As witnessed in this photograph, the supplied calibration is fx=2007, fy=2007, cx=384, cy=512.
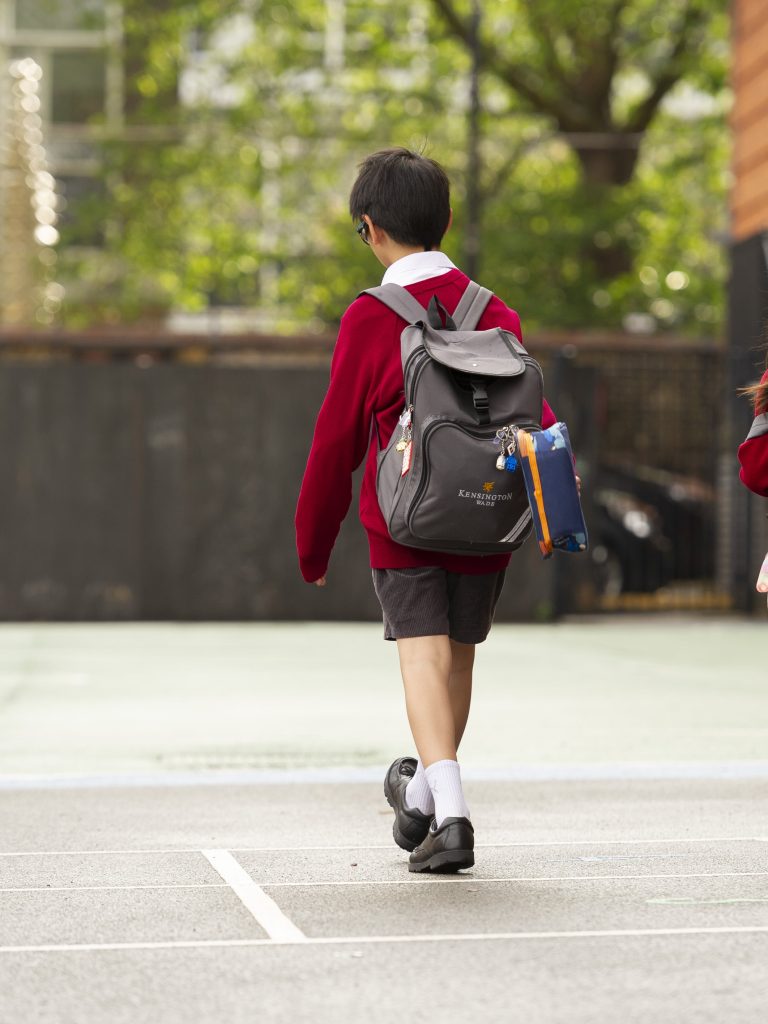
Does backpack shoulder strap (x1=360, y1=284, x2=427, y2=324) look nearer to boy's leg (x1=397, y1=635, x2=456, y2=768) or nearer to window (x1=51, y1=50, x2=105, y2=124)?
boy's leg (x1=397, y1=635, x2=456, y2=768)

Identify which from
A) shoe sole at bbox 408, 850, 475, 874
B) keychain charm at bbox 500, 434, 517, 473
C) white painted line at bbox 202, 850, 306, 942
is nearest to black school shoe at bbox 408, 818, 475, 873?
shoe sole at bbox 408, 850, 475, 874

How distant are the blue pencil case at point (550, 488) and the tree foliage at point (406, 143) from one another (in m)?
22.4

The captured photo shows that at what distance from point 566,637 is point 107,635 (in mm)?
3351

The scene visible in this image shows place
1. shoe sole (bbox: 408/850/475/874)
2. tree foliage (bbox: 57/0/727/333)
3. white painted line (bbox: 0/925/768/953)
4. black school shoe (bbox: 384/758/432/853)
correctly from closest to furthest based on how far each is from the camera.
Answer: white painted line (bbox: 0/925/768/953) < shoe sole (bbox: 408/850/475/874) < black school shoe (bbox: 384/758/432/853) < tree foliage (bbox: 57/0/727/333)

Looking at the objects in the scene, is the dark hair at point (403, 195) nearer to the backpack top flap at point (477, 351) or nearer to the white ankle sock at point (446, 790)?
the backpack top flap at point (477, 351)

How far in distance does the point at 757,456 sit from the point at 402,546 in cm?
101

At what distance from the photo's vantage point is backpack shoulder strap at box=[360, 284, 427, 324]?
530 cm

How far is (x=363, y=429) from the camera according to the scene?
542cm

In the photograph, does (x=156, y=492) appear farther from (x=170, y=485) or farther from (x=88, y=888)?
(x=88, y=888)

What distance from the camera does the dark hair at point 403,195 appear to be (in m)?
5.45

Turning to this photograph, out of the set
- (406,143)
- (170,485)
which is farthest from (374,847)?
(406,143)

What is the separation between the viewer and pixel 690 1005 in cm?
387

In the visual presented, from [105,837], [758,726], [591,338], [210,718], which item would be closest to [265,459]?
[591,338]

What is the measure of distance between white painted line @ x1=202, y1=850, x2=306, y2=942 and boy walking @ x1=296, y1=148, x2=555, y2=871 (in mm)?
453
